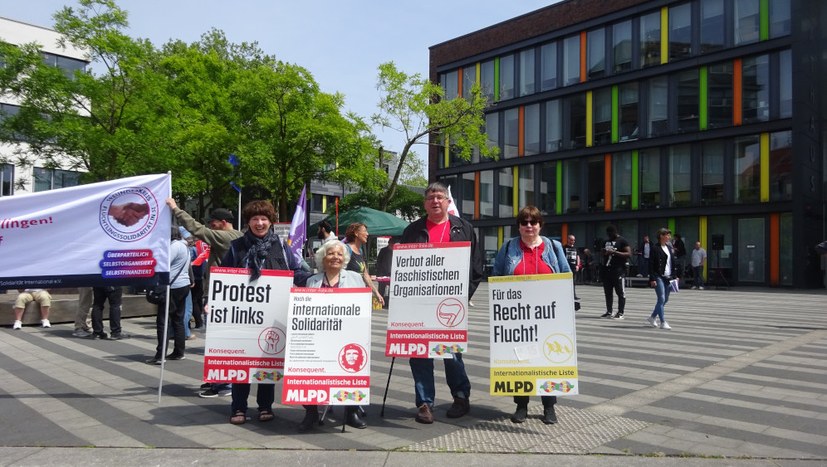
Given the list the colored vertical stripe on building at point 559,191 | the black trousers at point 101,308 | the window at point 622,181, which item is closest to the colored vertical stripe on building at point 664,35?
the window at point 622,181

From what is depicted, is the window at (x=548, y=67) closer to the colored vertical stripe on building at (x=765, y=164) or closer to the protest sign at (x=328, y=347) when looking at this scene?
the colored vertical stripe on building at (x=765, y=164)

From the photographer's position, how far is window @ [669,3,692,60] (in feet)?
104

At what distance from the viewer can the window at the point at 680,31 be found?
31.8 metres

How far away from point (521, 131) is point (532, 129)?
2.52ft

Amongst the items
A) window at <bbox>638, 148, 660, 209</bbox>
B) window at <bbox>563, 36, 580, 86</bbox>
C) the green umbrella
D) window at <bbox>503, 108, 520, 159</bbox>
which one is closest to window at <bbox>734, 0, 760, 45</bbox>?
window at <bbox>638, 148, 660, 209</bbox>

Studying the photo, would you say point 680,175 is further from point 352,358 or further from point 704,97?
point 352,358

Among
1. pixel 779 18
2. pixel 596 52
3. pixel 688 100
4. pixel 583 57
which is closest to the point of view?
pixel 779 18

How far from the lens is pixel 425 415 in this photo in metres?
5.25

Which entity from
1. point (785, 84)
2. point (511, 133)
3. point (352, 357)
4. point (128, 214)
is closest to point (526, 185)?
point (511, 133)

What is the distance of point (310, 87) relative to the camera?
24312 mm

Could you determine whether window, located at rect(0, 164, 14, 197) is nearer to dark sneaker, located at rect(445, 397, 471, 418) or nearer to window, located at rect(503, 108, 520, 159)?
window, located at rect(503, 108, 520, 159)

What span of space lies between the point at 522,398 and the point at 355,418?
1357mm

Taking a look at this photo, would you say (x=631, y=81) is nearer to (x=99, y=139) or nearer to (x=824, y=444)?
(x=99, y=139)

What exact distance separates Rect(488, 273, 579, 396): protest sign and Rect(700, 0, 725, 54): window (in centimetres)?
2991
